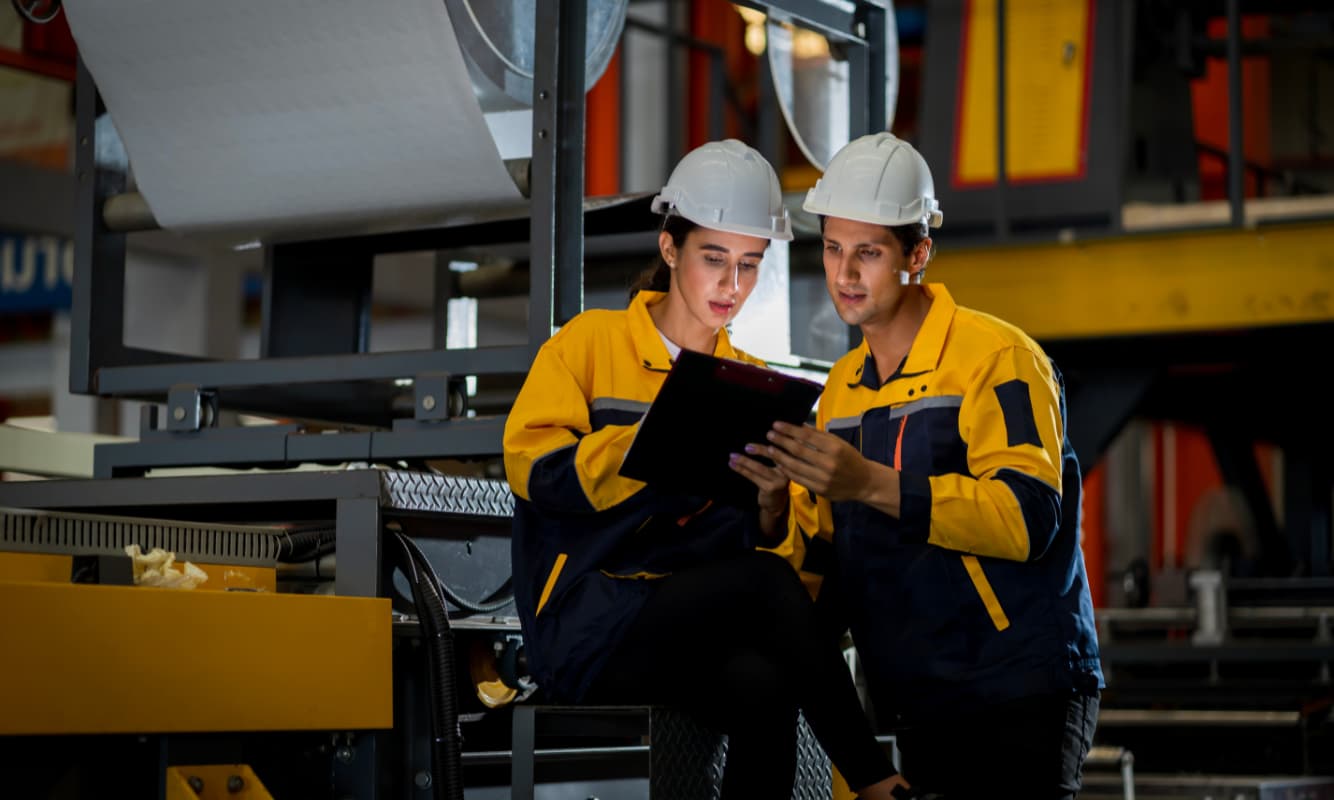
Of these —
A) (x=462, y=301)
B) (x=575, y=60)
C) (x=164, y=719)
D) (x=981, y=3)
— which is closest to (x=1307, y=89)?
(x=981, y=3)

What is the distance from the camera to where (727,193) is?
10.8ft

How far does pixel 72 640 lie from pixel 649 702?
996 millimetres

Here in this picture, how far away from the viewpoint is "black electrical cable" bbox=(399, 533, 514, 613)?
3471mm

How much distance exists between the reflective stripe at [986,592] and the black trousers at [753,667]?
26cm

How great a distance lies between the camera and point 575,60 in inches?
146

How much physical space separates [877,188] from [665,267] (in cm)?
53

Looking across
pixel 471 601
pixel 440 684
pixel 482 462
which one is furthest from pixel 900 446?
pixel 482 462

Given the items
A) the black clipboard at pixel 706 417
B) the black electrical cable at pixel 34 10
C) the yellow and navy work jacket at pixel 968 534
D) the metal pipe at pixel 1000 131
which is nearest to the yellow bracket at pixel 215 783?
the black clipboard at pixel 706 417

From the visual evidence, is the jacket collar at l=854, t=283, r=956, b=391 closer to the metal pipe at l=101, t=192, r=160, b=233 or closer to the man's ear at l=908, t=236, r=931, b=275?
the man's ear at l=908, t=236, r=931, b=275

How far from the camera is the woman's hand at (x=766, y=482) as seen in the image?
113 inches

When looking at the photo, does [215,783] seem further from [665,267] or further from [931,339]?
[931,339]

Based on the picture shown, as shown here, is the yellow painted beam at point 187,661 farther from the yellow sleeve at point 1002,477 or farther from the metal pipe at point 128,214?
A: the metal pipe at point 128,214

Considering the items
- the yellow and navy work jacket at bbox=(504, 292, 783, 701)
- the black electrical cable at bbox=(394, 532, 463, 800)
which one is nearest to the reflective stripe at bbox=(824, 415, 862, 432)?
the yellow and navy work jacket at bbox=(504, 292, 783, 701)

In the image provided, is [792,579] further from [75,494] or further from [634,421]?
[75,494]
